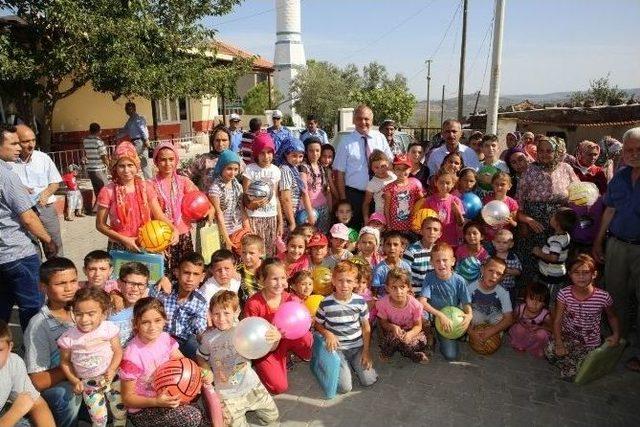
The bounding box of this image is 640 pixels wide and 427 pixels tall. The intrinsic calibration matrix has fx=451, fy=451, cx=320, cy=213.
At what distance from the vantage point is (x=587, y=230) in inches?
185

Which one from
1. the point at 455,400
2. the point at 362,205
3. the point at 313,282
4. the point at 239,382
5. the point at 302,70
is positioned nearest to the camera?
the point at 239,382

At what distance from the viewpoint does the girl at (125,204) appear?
4.11 m

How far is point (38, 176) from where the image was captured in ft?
16.9

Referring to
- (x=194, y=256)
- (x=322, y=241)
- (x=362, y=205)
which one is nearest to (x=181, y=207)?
(x=194, y=256)

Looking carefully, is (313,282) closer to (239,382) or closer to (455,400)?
(239,382)

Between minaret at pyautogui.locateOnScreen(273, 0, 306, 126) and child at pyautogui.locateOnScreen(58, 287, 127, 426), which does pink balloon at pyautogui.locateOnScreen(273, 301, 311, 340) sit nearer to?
child at pyautogui.locateOnScreen(58, 287, 127, 426)

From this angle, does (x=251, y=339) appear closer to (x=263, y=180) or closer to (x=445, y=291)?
(x=445, y=291)

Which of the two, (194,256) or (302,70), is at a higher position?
(302,70)

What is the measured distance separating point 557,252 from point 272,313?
296cm

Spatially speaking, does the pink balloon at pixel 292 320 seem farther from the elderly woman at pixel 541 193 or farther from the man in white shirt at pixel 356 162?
the elderly woman at pixel 541 193

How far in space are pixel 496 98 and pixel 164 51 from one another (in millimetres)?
8079

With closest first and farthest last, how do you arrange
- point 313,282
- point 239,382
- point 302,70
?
point 239,382 < point 313,282 < point 302,70

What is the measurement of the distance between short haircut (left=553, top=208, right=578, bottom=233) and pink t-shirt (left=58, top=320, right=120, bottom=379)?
433cm

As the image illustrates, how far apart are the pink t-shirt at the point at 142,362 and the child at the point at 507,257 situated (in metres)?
3.38
